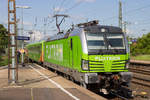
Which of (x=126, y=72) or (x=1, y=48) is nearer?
(x=126, y=72)

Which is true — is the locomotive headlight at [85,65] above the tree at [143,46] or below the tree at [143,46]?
below

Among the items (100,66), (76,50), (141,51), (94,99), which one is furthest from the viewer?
(141,51)

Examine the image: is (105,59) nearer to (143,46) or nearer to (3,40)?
(3,40)

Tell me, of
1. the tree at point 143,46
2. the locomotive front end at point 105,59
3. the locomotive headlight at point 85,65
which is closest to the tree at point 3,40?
the tree at point 143,46

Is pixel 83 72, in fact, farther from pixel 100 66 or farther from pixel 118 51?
pixel 118 51

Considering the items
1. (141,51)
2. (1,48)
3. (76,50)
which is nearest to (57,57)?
(76,50)

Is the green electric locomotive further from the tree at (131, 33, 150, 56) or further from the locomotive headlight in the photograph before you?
the tree at (131, 33, 150, 56)

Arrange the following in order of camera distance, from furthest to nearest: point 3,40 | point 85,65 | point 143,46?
point 143,46 → point 3,40 → point 85,65

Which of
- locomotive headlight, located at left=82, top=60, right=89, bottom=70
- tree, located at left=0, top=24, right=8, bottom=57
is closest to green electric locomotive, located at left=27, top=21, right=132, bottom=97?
locomotive headlight, located at left=82, top=60, right=89, bottom=70

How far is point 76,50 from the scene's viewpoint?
37.7 feet

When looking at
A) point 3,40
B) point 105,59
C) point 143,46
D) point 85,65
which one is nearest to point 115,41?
point 105,59

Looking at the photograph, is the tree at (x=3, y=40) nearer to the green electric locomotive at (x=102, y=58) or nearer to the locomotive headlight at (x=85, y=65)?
the green electric locomotive at (x=102, y=58)

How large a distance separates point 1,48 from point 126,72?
38.4 meters

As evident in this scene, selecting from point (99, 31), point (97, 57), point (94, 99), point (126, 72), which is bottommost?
point (94, 99)
